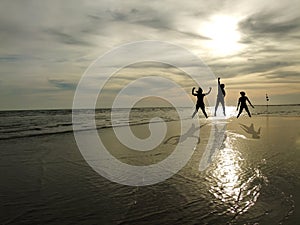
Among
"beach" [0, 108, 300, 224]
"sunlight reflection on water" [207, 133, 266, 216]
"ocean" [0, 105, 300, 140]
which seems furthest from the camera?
"ocean" [0, 105, 300, 140]

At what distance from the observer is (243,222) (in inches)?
172

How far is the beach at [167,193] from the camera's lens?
468 cm

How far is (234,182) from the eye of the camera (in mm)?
6312

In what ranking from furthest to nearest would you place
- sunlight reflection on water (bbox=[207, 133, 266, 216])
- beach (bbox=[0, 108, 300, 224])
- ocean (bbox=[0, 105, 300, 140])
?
1. ocean (bbox=[0, 105, 300, 140])
2. sunlight reflection on water (bbox=[207, 133, 266, 216])
3. beach (bbox=[0, 108, 300, 224])

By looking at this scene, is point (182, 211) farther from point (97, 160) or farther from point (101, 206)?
point (97, 160)

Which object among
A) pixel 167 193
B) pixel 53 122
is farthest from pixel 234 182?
pixel 53 122

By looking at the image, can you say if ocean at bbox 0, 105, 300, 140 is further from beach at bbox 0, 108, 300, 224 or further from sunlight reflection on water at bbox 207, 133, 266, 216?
sunlight reflection on water at bbox 207, 133, 266, 216

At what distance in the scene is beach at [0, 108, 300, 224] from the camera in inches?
184

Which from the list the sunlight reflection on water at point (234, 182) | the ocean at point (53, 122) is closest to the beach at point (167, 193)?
the sunlight reflection on water at point (234, 182)

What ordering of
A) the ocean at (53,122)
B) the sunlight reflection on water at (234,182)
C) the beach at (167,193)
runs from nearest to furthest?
the beach at (167,193), the sunlight reflection on water at (234,182), the ocean at (53,122)

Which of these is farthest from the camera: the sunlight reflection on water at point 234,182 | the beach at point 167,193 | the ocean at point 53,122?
the ocean at point 53,122

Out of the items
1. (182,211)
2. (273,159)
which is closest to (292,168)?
(273,159)

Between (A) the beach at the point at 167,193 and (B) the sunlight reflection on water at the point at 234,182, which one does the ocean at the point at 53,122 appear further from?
(B) the sunlight reflection on water at the point at 234,182

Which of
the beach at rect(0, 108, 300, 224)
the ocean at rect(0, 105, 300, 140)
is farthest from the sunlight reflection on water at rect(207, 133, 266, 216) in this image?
the ocean at rect(0, 105, 300, 140)
